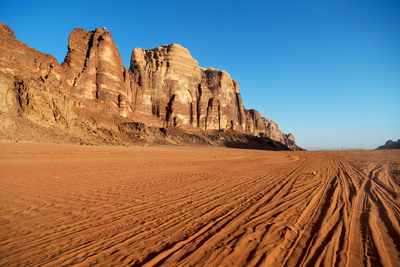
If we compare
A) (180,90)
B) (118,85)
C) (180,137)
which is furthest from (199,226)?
(180,90)

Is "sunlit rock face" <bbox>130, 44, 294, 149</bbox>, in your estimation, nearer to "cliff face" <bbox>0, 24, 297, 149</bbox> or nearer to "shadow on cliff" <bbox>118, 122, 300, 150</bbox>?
"cliff face" <bbox>0, 24, 297, 149</bbox>

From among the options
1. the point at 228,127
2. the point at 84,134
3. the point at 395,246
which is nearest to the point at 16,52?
the point at 84,134

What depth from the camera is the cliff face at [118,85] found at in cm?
2761

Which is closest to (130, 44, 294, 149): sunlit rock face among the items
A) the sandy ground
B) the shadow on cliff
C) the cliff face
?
the cliff face

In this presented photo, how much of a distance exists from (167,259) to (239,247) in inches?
44.0

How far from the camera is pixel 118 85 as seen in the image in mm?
46938

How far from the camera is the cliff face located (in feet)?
90.6

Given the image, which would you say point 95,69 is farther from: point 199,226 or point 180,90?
point 199,226

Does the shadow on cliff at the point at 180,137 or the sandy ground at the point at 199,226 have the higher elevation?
the shadow on cliff at the point at 180,137

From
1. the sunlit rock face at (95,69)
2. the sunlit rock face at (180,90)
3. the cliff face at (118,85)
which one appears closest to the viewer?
the cliff face at (118,85)

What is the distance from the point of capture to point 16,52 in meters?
29.1

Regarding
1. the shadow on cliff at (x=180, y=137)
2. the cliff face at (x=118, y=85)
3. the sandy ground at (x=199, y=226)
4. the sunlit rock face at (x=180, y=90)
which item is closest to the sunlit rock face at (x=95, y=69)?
the cliff face at (x=118, y=85)

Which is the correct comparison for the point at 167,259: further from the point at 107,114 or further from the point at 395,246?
the point at 107,114

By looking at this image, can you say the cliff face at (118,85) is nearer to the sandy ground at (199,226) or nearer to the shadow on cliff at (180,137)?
the shadow on cliff at (180,137)
